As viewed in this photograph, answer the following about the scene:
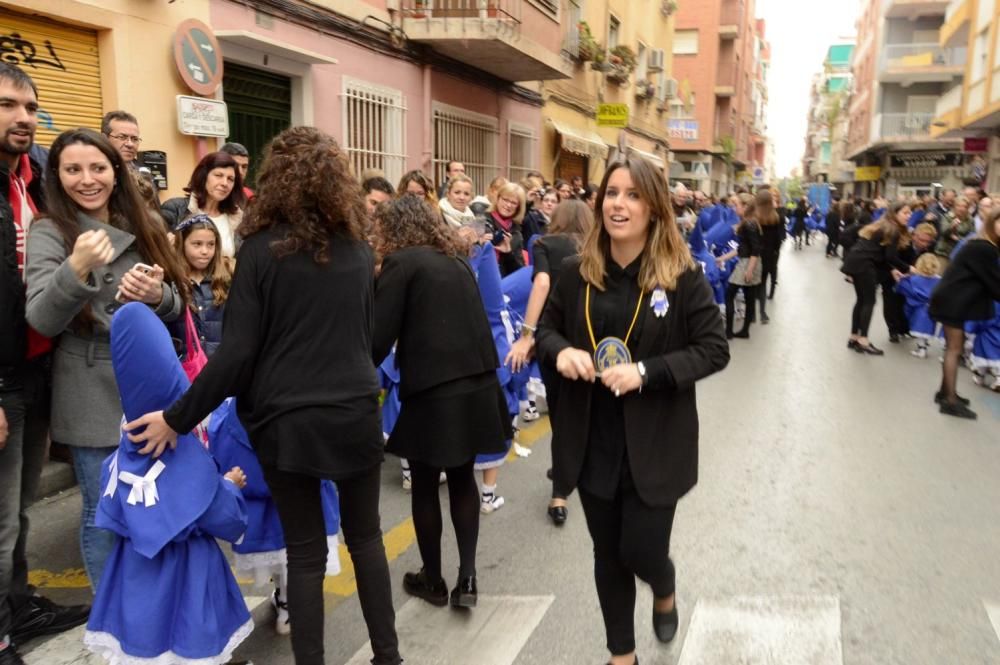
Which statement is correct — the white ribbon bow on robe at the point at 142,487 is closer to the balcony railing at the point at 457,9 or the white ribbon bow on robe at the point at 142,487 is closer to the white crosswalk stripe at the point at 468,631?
the white crosswalk stripe at the point at 468,631

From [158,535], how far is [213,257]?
216 centimetres

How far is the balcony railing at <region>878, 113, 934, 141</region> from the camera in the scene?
3747 cm

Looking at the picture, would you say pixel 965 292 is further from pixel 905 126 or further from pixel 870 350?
pixel 905 126

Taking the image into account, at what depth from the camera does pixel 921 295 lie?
388 inches

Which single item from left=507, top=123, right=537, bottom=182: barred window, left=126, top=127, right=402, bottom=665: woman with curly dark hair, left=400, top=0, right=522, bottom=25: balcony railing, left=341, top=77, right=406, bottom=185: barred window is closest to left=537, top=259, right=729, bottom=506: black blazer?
left=126, top=127, right=402, bottom=665: woman with curly dark hair

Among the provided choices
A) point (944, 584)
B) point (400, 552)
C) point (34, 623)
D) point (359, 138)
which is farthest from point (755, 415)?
point (359, 138)

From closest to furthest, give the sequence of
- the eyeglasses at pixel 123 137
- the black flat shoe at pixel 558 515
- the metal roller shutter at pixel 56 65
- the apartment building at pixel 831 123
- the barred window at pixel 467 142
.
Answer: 1. the black flat shoe at pixel 558 515
2. the eyeglasses at pixel 123 137
3. the metal roller shutter at pixel 56 65
4. the barred window at pixel 467 142
5. the apartment building at pixel 831 123

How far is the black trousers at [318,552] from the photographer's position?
2711 mm

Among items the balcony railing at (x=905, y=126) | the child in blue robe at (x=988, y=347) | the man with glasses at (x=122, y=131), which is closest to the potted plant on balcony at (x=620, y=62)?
the child in blue robe at (x=988, y=347)

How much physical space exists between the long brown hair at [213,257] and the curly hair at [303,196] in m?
1.78

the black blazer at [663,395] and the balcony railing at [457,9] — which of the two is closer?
the black blazer at [663,395]

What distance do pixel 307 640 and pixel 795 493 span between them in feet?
11.4

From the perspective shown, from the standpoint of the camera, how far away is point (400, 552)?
4156 millimetres

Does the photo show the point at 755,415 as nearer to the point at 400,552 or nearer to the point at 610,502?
the point at 400,552
